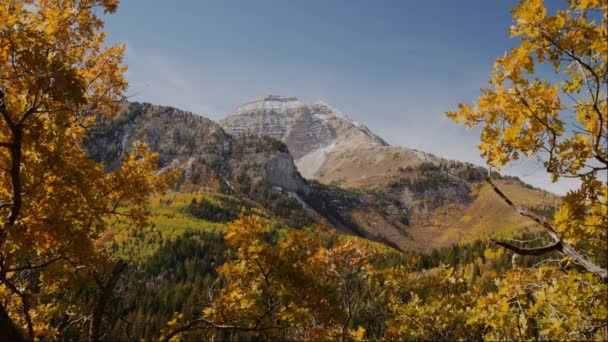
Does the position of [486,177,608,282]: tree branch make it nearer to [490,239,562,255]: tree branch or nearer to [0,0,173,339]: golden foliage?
[490,239,562,255]: tree branch

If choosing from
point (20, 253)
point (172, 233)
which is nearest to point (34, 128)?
point (20, 253)

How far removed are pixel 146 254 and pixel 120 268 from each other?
145 m

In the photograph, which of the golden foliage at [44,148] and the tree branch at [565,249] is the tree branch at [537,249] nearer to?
the tree branch at [565,249]

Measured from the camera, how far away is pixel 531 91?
475 centimetres

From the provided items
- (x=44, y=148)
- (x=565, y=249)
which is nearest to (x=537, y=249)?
(x=565, y=249)

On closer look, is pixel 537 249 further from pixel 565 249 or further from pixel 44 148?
pixel 44 148

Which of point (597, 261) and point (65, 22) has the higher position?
point (65, 22)

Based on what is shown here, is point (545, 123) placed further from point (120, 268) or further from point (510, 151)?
point (120, 268)

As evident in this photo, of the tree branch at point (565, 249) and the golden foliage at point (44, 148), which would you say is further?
the golden foliage at point (44, 148)

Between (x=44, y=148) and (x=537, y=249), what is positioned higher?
(x=44, y=148)

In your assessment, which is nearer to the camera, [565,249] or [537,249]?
[537,249]

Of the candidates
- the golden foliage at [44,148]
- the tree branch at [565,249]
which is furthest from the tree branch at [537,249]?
the golden foliage at [44,148]

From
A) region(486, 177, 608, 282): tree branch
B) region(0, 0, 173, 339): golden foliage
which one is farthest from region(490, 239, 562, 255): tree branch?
region(0, 0, 173, 339): golden foliage

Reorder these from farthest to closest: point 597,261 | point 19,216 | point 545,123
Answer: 1. point 19,216
2. point 597,261
3. point 545,123
